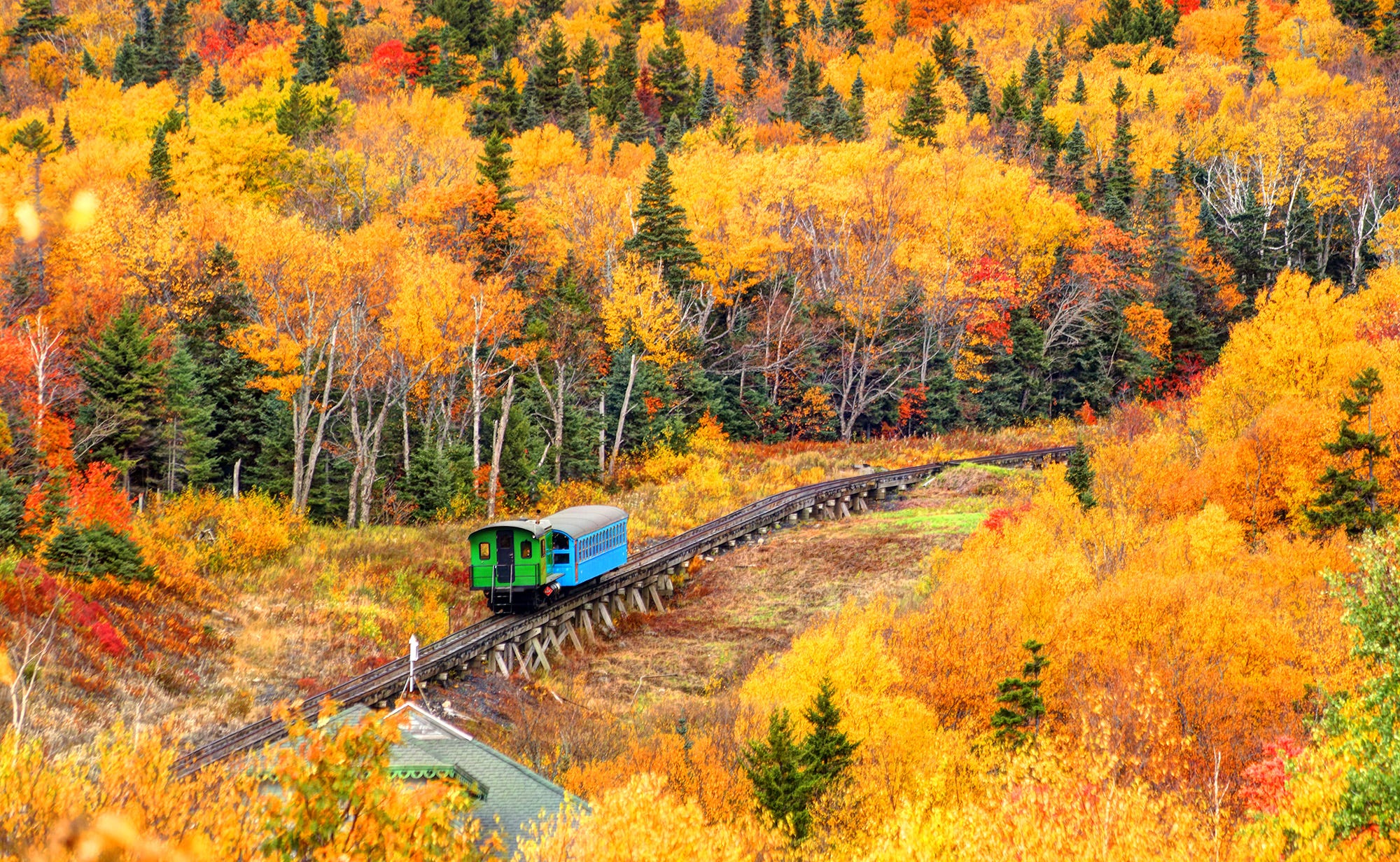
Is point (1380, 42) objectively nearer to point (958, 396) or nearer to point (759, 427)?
point (958, 396)

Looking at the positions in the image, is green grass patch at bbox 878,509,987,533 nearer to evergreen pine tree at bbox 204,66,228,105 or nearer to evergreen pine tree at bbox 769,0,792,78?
evergreen pine tree at bbox 204,66,228,105

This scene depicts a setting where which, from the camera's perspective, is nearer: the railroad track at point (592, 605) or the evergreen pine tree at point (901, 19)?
the railroad track at point (592, 605)

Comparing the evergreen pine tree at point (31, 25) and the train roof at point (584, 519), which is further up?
the evergreen pine tree at point (31, 25)

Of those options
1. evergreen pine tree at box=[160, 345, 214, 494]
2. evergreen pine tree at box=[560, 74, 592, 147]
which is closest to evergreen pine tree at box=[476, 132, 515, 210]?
evergreen pine tree at box=[160, 345, 214, 494]

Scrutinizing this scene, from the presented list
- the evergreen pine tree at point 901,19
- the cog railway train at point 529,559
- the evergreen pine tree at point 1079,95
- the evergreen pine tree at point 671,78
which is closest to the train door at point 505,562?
the cog railway train at point 529,559

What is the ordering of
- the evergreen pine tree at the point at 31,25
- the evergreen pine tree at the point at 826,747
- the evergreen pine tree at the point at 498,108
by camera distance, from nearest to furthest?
the evergreen pine tree at the point at 826,747 → the evergreen pine tree at the point at 498,108 → the evergreen pine tree at the point at 31,25

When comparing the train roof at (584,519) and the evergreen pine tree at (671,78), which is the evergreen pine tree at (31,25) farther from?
the train roof at (584,519)

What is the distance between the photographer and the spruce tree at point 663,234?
62.5 m

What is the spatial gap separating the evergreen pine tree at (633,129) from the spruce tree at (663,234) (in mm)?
24845

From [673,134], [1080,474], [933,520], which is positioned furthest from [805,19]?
[1080,474]

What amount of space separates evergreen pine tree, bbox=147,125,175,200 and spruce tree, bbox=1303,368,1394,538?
55.5 metres

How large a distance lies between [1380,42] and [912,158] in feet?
192

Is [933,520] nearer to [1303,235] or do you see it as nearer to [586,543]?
[586,543]

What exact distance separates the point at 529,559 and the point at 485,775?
1767 centimetres
